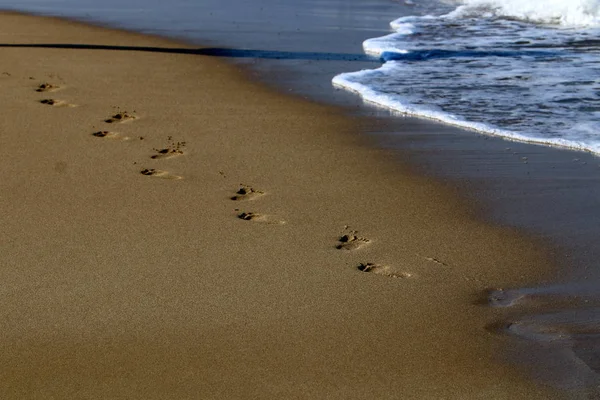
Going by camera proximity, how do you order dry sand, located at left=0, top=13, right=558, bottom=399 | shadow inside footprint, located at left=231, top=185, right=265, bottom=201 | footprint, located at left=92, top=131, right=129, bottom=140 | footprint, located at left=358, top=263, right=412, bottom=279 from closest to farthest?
dry sand, located at left=0, top=13, right=558, bottom=399 → footprint, located at left=358, top=263, right=412, bottom=279 → shadow inside footprint, located at left=231, top=185, right=265, bottom=201 → footprint, located at left=92, top=131, right=129, bottom=140

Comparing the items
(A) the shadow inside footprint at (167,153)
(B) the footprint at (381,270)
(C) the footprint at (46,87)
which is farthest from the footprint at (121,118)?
(B) the footprint at (381,270)

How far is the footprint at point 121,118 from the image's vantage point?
22.4 ft

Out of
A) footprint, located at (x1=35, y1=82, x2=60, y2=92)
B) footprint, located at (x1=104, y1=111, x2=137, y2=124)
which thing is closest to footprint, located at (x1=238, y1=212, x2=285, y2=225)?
footprint, located at (x1=104, y1=111, x2=137, y2=124)

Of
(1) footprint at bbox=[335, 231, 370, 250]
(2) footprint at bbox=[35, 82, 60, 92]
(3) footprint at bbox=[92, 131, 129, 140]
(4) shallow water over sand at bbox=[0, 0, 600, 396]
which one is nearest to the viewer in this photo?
(1) footprint at bbox=[335, 231, 370, 250]

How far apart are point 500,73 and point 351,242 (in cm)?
459

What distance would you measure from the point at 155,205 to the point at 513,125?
2.98m

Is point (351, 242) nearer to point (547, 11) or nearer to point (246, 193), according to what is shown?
point (246, 193)

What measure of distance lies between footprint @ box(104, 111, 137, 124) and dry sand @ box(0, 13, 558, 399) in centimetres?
3

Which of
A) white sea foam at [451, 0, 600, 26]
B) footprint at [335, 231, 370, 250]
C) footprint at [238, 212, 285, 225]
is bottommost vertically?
footprint at [335, 231, 370, 250]

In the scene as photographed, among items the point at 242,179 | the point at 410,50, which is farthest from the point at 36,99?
the point at 410,50

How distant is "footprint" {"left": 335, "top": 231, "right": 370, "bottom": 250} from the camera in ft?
15.1

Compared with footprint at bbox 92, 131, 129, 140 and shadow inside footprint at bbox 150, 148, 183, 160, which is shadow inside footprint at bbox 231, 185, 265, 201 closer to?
shadow inside footprint at bbox 150, 148, 183, 160

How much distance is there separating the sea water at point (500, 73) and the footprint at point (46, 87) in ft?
8.16

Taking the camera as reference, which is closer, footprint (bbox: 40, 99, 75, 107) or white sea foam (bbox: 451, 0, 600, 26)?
footprint (bbox: 40, 99, 75, 107)
